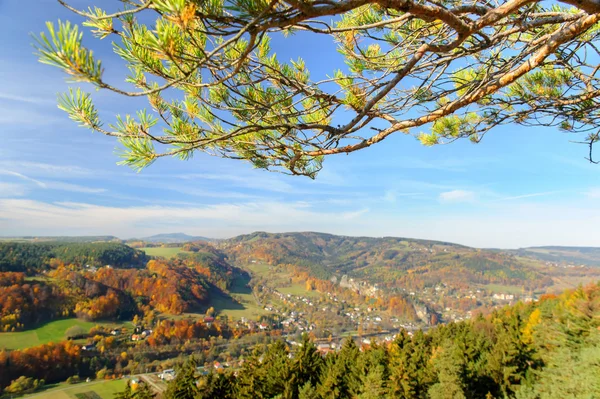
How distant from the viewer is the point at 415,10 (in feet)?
2.97

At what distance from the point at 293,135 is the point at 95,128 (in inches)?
40.1

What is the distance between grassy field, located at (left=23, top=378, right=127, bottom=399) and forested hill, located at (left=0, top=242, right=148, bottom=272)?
24.1m

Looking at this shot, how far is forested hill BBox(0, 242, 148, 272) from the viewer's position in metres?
42.0

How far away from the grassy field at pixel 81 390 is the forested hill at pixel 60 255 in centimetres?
2410

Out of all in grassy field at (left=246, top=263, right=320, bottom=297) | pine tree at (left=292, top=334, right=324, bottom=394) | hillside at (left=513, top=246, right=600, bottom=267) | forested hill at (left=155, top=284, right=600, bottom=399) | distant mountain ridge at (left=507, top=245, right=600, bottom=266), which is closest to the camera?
forested hill at (left=155, top=284, right=600, bottom=399)

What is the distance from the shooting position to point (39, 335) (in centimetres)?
3064

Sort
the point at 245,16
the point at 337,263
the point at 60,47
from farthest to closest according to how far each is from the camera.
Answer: the point at 337,263 → the point at 245,16 → the point at 60,47

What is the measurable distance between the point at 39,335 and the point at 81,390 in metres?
11.8

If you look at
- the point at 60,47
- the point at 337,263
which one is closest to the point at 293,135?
the point at 60,47

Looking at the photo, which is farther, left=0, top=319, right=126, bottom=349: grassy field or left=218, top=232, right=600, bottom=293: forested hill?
left=218, top=232, right=600, bottom=293: forested hill

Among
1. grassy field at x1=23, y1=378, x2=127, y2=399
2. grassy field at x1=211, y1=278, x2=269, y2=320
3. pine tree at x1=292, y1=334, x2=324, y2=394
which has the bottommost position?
grassy field at x1=211, y1=278, x2=269, y2=320

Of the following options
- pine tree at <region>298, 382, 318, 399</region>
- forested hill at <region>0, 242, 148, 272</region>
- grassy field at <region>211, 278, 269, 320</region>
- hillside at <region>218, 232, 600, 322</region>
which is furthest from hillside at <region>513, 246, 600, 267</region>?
forested hill at <region>0, 242, 148, 272</region>

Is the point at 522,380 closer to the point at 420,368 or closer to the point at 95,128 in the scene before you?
the point at 420,368

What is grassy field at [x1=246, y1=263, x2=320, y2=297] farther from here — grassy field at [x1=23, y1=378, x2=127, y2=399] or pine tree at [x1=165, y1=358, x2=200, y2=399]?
pine tree at [x1=165, y1=358, x2=200, y2=399]
